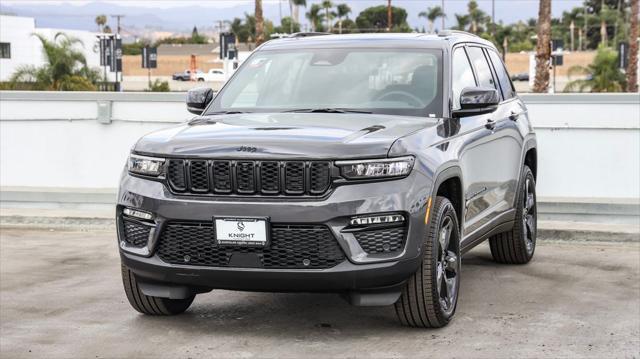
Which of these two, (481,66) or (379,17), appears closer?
(481,66)

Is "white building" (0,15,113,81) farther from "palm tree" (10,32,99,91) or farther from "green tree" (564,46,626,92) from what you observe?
"green tree" (564,46,626,92)

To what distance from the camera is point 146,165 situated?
675 cm

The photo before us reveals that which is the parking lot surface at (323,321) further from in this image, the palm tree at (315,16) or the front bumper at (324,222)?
Answer: the palm tree at (315,16)

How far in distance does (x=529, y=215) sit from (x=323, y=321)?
3.04 m

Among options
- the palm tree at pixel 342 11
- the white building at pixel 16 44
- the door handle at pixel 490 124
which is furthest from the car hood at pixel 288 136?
the palm tree at pixel 342 11

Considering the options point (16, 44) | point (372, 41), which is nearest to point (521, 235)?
point (372, 41)

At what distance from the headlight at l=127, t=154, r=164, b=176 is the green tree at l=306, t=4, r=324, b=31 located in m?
143

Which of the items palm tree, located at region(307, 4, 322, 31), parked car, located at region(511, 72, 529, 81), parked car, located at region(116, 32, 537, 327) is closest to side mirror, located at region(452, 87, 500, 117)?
parked car, located at region(116, 32, 537, 327)

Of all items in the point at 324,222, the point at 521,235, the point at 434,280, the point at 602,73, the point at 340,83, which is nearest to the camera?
the point at 324,222

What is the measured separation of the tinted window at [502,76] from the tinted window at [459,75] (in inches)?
35.7

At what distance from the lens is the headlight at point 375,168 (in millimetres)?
6328

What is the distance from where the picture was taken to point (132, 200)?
675 cm

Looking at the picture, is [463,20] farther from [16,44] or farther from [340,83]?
[340,83]

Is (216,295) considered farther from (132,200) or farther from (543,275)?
(543,275)
